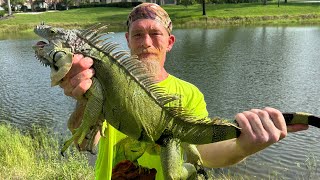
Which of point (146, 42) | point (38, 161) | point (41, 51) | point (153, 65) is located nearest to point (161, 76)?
point (153, 65)

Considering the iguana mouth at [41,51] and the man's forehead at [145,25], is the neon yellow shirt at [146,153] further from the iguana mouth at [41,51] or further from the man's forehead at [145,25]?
the iguana mouth at [41,51]

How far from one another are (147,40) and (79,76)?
0.83 m

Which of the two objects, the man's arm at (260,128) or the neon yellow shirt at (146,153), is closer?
the man's arm at (260,128)

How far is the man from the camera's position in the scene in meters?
2.43

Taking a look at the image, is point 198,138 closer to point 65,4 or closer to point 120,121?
point 120,121

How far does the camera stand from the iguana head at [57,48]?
2458 millimetres

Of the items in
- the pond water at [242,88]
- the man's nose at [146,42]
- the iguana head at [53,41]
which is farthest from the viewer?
the pond water at [242,88]

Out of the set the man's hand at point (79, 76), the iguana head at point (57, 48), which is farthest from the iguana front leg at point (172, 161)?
the iguana head at point (57, 48)

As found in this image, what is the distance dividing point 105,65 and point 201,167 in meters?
1.10

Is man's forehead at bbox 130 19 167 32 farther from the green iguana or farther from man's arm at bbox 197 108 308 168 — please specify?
man's arm at bbox 197 108 308 168

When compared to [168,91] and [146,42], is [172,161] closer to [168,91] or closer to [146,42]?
[168,91]

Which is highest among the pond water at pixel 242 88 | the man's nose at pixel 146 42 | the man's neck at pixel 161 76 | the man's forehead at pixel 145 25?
the man's forehead at pixel 145 25

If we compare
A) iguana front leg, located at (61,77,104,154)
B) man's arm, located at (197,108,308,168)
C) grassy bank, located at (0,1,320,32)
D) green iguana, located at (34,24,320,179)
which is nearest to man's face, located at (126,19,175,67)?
green iguana, located at (34,24,320,179)

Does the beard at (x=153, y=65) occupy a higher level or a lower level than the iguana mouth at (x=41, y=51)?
lower
